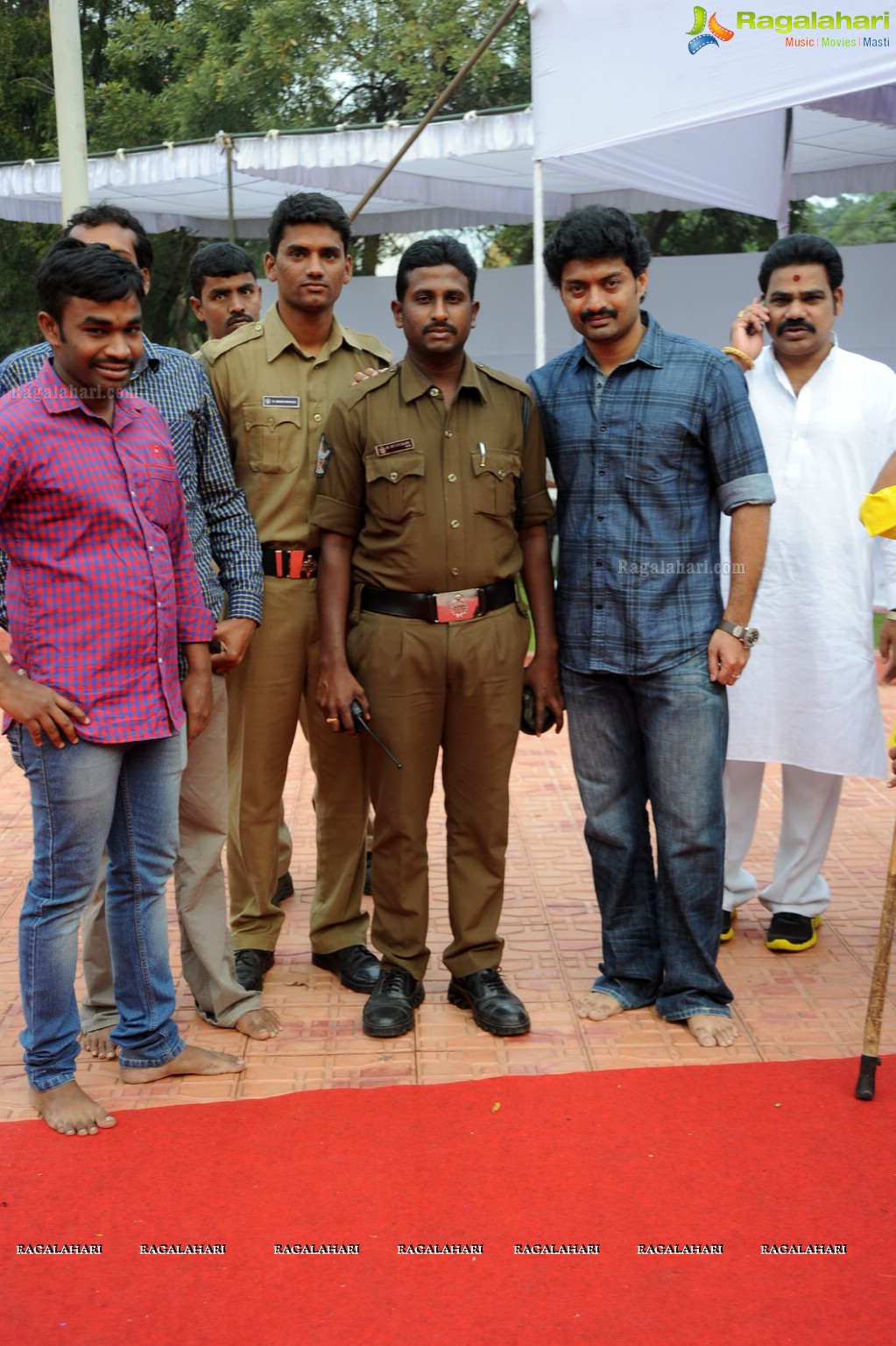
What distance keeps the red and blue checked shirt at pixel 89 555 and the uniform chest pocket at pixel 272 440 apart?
2.30ft

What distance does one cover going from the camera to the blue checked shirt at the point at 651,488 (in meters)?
3.55

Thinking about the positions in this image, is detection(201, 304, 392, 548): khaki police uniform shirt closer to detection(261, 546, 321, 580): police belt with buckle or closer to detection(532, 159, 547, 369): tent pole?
detection(261, 546, 321, 580): police belt with buckle

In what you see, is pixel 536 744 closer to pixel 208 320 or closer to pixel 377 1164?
pixel 208 320

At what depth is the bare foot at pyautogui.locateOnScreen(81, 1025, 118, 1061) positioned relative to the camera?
3697mm

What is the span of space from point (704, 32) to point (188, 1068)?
5.14 meters

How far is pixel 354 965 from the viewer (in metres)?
4.18

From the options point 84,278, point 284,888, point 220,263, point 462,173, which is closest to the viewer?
point 84,278

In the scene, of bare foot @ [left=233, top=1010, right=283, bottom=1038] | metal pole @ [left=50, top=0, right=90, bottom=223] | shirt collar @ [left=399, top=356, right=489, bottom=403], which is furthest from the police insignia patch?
metal pole @ [left=50, top=0, right=90, bottom=223]

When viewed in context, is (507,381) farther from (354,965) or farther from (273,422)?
(354,965)

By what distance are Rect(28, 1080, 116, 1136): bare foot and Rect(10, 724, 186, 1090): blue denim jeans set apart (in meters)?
0.02

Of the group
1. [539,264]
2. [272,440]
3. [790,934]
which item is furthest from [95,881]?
[539,264]

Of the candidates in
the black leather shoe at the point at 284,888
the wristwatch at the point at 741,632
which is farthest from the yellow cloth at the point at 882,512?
the black leather shoe at the point at 284,888

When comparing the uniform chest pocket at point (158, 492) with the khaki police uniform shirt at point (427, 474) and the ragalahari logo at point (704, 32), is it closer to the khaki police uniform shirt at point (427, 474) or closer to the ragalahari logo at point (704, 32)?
the khaki police uniform shirt at point (427, 474)

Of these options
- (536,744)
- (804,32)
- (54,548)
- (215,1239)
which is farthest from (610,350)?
(536,744)
